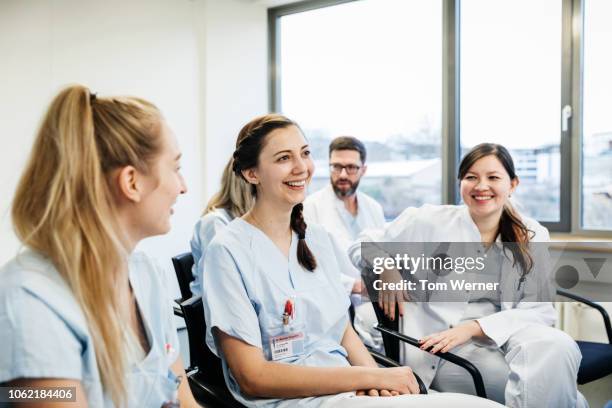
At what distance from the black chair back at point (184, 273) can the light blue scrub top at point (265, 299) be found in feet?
2.96

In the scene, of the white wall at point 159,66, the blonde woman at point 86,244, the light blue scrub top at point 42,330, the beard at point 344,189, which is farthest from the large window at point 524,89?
the light blue scrub top at point 42,330

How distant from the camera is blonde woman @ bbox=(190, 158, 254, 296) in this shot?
245cm

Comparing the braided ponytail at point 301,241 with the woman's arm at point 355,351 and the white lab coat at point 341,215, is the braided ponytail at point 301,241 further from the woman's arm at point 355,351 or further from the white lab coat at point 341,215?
the white lab coat at point 341,215

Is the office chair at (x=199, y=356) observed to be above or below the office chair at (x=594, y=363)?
above

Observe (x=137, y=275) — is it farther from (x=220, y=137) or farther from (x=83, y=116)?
(x=220, y=137)

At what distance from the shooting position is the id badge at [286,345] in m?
1.37

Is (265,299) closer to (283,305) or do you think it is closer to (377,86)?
(283,305)

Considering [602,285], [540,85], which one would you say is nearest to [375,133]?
[540,85]

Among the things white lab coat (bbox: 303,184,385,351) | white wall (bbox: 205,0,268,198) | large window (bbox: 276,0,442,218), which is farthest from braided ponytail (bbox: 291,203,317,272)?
white wall (bbox: 205,0,268,198)

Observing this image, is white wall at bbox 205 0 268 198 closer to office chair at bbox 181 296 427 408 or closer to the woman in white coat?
the woman in white coat

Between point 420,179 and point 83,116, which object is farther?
point 420,179

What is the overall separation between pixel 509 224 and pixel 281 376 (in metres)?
1.28

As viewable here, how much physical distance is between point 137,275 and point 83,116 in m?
0.40

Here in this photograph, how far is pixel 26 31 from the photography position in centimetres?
306
